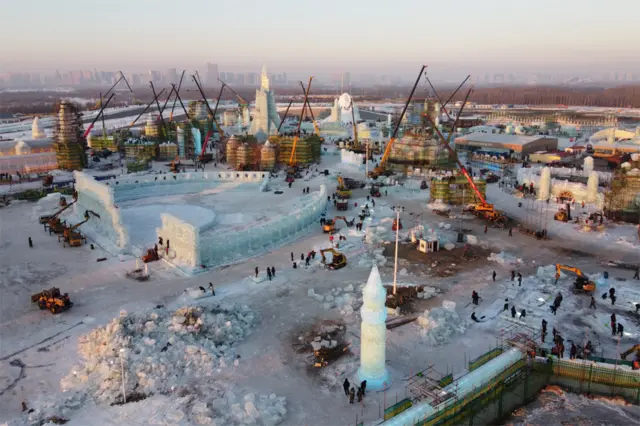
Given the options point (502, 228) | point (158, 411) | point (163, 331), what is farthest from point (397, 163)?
point (158, 411)

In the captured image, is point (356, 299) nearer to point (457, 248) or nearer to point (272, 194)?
point (457, 248)

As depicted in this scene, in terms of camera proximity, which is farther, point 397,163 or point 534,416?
point 397,163

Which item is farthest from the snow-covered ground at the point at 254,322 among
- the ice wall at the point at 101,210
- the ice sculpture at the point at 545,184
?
the ice sculpture at the point at 545,184

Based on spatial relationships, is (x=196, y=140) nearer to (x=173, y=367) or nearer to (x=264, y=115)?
(x=264, y=115)

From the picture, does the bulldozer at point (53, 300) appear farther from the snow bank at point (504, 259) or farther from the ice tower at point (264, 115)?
the ice tower at point (264, 115)

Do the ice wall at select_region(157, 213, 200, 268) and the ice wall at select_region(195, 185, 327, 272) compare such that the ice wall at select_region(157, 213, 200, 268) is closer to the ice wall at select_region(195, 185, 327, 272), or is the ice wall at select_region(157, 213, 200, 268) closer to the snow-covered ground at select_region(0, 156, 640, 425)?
the ice wall at select_region(195, 185, 327, 272)

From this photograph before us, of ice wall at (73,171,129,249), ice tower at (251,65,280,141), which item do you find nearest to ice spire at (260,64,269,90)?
ice tower at (251,65,280,141)
